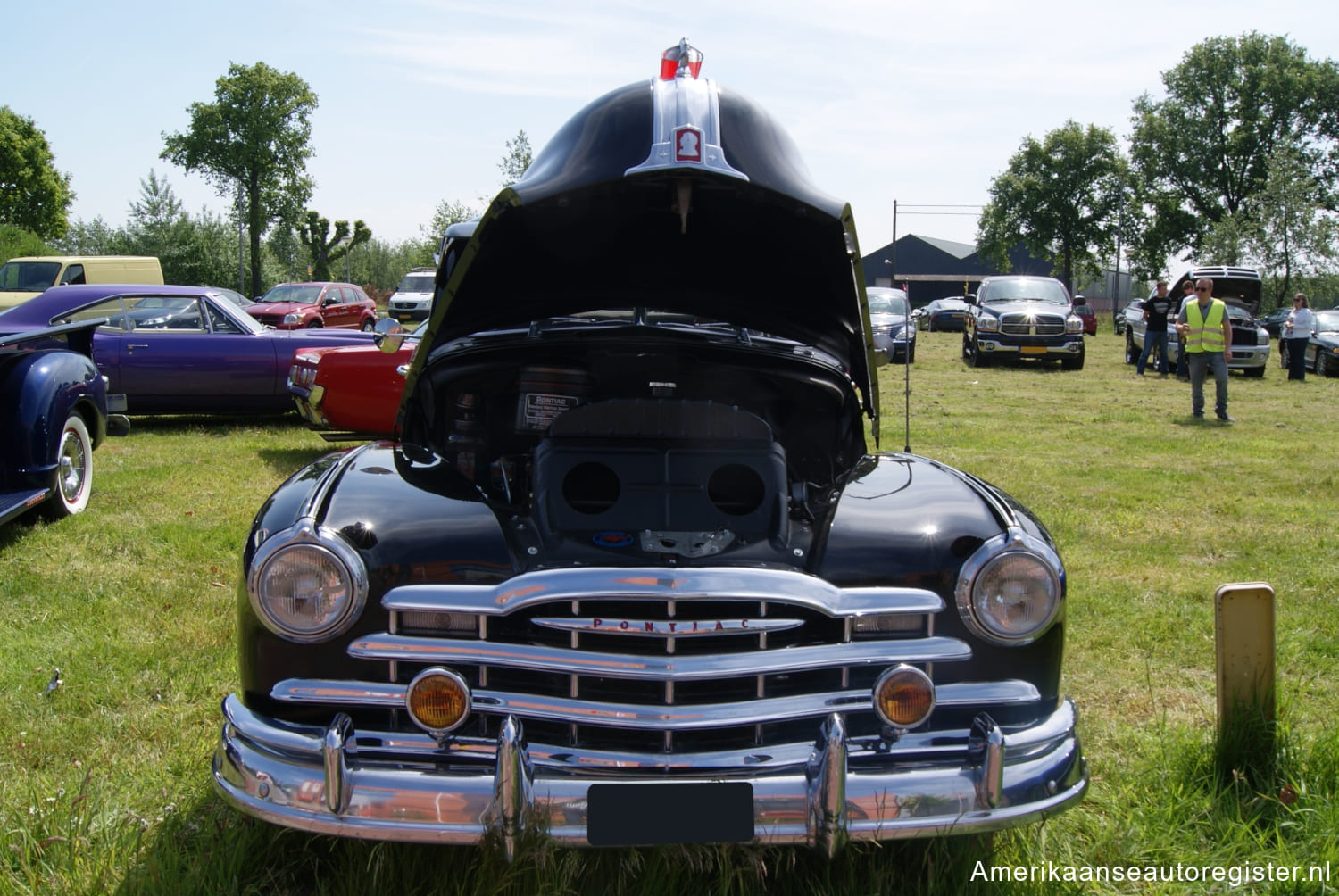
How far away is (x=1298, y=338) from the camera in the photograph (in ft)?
58.7

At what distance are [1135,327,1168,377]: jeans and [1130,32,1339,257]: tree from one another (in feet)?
128

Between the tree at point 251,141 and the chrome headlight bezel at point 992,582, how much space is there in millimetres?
49749

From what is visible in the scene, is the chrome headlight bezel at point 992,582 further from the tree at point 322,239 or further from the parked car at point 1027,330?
the tree at point 322,239

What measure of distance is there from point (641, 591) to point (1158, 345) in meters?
18.4

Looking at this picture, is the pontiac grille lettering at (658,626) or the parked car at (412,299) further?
the parked car at (412,299)

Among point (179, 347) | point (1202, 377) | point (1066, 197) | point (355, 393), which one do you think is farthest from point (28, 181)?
point (1066, 197)

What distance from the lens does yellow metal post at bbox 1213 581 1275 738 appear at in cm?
295

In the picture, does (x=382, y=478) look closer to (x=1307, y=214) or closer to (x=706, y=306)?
(x=706, y=306)

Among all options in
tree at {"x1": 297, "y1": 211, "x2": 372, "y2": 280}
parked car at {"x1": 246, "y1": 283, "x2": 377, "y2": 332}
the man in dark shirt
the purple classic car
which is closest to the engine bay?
the purple classic car

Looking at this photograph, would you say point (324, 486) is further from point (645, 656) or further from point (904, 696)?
point (904, 696)

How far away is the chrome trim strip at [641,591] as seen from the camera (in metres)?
2.24

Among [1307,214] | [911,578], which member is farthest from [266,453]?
[1307,214]

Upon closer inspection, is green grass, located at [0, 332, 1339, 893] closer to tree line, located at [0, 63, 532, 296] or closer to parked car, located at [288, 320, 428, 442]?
parked car, located at [288, 320, 428, 442]

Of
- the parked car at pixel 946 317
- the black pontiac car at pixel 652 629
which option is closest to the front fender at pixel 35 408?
the black pontiac car at pixel 652 629
